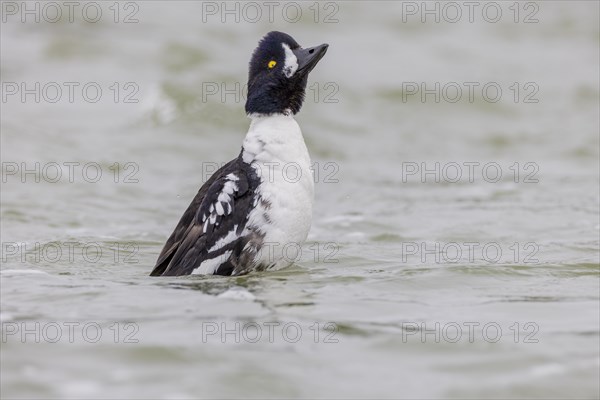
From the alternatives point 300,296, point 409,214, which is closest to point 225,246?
point 300,296

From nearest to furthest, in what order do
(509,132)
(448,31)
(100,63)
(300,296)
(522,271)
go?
(300,296) → (522,271) → (509,132) → (100,63) → (448,31)

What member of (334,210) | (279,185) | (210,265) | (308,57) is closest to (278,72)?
(308,57)

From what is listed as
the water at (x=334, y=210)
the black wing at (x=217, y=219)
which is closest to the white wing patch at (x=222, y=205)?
the black wing at (x=217, y=219)

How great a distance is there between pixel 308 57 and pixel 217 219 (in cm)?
139

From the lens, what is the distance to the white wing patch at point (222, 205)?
7590 mm

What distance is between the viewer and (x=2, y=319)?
6.47 m

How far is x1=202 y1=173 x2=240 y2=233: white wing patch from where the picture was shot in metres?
7.59

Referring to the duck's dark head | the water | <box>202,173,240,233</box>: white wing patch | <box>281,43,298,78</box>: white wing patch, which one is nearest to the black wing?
<box>202,173,240,233</box>: white wing patch

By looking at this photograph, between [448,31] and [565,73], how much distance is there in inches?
108

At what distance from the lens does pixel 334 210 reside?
11727 mm

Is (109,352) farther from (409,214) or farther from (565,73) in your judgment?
(565,73)

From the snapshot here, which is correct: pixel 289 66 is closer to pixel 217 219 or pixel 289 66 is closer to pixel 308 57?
pixel 308 57

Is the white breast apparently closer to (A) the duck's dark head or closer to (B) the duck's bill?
(A) the duck's dark head

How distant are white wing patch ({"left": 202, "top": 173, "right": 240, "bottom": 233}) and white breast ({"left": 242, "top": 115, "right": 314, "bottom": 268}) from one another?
0.59 ft
